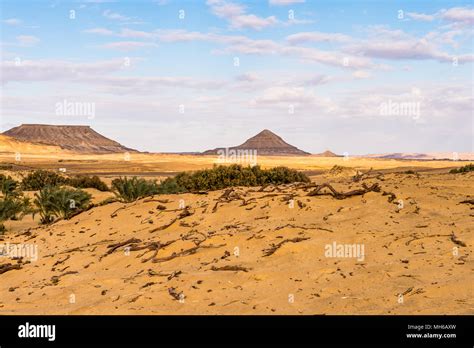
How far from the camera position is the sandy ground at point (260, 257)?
25.0 ft

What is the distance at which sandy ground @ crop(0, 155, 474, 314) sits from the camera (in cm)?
762

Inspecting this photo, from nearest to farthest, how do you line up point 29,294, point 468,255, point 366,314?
point 366,314 → point 468,255 → point 29,294

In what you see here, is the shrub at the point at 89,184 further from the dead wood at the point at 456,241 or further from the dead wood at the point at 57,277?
the dead wood at the point at 456,241

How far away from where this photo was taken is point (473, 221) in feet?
35.3

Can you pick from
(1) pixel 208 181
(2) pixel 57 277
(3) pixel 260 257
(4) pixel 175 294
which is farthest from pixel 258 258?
(1) pixel 208 181

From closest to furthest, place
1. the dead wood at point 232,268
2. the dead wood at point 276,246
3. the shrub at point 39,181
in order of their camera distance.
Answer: the dead wood at point 232,268 < the dead wood at point 276,246 < the shrub at point 39,181

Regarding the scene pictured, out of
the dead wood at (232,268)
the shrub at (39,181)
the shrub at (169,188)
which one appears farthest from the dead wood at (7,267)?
the shrub at (39,181)

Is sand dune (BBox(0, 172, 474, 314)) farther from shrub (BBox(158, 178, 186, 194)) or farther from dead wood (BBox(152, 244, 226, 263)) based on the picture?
shrub (BBox(158, 178, 186, 194))

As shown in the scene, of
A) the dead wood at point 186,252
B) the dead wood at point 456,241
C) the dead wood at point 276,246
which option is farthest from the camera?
the dead wood at point 186,252

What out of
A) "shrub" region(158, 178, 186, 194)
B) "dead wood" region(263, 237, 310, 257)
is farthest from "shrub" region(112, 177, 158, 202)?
"dead wood" region(263, 237, 310, 257)
